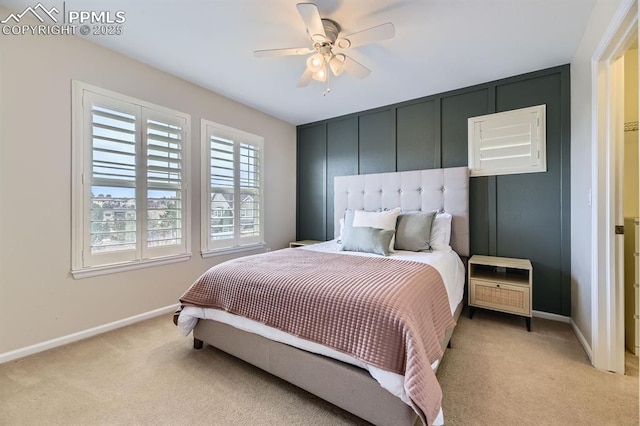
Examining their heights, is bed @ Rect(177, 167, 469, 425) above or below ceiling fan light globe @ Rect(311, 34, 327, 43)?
below

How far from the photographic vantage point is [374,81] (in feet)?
10.00

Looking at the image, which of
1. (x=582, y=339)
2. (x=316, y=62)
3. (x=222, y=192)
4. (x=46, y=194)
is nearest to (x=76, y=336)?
(x=46, y=194)

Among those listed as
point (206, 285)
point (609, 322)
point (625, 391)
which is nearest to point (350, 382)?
point (206, 285)

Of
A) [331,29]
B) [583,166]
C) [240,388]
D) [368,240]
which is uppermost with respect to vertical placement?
[331,29]

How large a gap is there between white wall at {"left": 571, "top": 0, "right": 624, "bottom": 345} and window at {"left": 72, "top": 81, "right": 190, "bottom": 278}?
371 centimetres

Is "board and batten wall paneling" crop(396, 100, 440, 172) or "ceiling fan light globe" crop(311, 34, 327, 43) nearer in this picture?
"ceiling fan light globe" crop(311, 34, 327, 43)

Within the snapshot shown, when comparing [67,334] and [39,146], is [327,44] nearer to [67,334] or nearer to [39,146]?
[39,146]

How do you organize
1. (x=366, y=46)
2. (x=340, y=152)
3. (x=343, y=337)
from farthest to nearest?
(x=340, y=152) → (x=366, y=46) → (x=343, y=337)

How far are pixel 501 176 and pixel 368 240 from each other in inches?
68.1

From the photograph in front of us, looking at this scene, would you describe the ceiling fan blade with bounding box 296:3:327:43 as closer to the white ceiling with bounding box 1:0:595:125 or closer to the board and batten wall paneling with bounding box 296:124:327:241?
the white ceiling with bounding box 1:0:595:125

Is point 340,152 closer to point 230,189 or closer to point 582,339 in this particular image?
point 230,189

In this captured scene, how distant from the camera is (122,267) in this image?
2.55 metres

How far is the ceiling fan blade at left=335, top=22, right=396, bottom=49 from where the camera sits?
1769 mm

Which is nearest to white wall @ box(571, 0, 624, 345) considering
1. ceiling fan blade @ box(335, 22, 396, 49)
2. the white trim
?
the white trim
